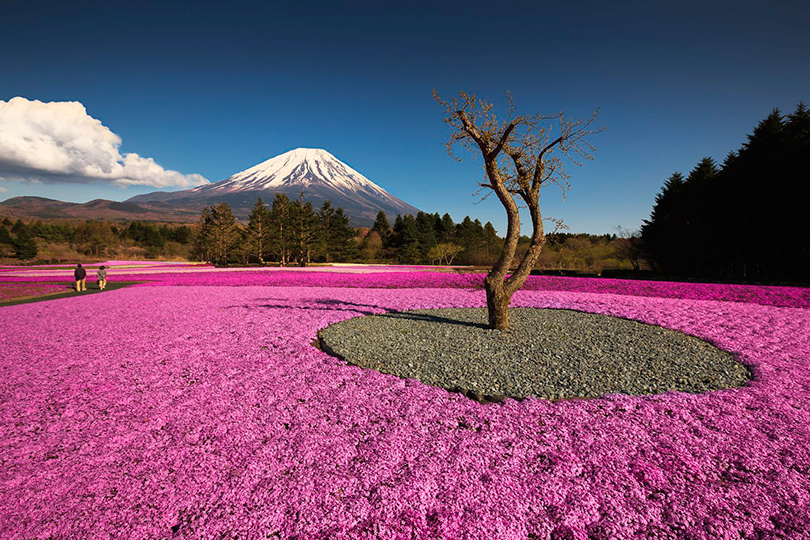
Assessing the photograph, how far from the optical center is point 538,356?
7500 mm

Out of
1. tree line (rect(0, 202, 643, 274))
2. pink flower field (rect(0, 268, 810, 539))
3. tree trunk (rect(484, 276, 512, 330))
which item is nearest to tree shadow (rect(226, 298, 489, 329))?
tree trunk (rect(484, 276, 512, 330))

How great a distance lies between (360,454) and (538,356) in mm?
5104

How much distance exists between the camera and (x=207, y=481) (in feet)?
11.7

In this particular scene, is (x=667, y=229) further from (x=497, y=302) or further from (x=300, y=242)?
(x=300, y=242)

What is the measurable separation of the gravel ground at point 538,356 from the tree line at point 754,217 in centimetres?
2442

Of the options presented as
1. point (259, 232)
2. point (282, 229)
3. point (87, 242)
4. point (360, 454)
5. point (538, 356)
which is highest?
point (282, 229)

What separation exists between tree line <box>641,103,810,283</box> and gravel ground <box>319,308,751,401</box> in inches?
961

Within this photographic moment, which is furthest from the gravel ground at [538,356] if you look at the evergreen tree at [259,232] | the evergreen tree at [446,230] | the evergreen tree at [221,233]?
the evergreen tree at [446,230]

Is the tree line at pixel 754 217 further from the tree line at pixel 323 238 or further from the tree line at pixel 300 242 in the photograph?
the tree line at pixel 323 238

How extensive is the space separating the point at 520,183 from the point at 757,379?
7021 millimetres

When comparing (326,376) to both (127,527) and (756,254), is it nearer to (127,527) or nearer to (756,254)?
(127,527)

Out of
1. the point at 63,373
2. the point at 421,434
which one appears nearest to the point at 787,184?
the point at 421,434

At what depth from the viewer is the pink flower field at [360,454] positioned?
298 centimetres

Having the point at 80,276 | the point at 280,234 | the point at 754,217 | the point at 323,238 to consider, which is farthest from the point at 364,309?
the point at 323,238
